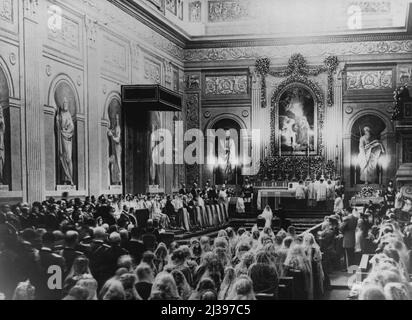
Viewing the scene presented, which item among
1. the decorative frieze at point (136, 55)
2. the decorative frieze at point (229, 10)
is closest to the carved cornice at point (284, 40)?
the decorative frieze at point (229, 10)

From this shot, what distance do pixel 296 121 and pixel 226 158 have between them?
Answer: 4366 millimetres

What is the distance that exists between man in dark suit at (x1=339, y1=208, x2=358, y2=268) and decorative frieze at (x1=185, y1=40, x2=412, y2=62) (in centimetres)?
1384

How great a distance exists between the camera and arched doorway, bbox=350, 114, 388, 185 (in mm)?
23672

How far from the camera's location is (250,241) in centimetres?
885

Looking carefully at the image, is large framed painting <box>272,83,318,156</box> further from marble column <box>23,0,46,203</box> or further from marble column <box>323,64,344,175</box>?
marble column <box>23,0,46,203</box>

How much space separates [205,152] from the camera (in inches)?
955

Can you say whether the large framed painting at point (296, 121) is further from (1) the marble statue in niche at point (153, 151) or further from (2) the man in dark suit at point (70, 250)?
(2) the man in dark suit at point (70, 250)

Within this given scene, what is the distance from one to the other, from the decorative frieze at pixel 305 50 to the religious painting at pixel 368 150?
2988 mm

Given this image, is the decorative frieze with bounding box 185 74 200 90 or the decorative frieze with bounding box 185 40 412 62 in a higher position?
the decorative frieze with bounding box 185 40 412 62

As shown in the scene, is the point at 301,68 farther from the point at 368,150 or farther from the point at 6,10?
the point at 6,10

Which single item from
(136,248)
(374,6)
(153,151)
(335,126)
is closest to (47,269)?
(136,248)

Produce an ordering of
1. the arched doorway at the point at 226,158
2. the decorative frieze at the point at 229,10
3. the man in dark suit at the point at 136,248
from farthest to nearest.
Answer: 1. the decorative frieze at the point at 229,10
2. the arched doorway at the point at 226,158
3. the man in dark suit at the point at 136,248

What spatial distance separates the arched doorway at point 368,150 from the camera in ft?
77.7

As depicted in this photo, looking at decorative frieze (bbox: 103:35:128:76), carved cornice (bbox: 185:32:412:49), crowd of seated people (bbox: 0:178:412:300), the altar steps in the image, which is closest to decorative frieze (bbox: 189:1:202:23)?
carved cornice (bbox: 185:32:412:49)
